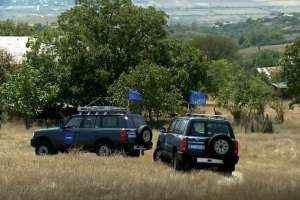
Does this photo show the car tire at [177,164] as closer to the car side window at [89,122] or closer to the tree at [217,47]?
the car side window at [89,122]

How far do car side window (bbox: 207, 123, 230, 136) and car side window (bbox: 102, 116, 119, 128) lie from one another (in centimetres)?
475

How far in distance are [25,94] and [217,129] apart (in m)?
28.0

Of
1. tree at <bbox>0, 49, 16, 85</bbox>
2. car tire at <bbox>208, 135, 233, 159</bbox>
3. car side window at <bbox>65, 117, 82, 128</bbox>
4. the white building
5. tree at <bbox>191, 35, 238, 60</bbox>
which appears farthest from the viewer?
tree at <bbox>191, 35, 238, 60</bbox>

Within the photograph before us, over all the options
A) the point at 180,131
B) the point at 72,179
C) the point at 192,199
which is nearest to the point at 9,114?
the point at 180,131

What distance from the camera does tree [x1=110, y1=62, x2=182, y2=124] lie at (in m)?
45.2

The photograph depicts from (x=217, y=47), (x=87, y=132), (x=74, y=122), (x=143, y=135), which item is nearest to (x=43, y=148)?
(x=74, y=122)

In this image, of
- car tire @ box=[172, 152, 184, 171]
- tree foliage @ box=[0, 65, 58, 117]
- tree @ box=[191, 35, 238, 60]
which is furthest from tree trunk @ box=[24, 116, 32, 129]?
tree @ box=[191, 35, 238, 60]

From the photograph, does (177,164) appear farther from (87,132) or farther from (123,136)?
(87,132)

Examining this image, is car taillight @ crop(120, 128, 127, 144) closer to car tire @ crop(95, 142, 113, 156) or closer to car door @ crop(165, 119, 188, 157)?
car tire @ crop(95, 142, 113, 156)

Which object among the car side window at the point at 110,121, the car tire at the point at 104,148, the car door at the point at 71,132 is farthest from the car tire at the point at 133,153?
the car door at the point at 71,132

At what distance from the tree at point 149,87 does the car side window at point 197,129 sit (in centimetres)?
2473

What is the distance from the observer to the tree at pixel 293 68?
5256cm

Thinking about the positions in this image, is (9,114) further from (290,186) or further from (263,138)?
(290,186)

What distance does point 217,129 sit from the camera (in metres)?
20.0
